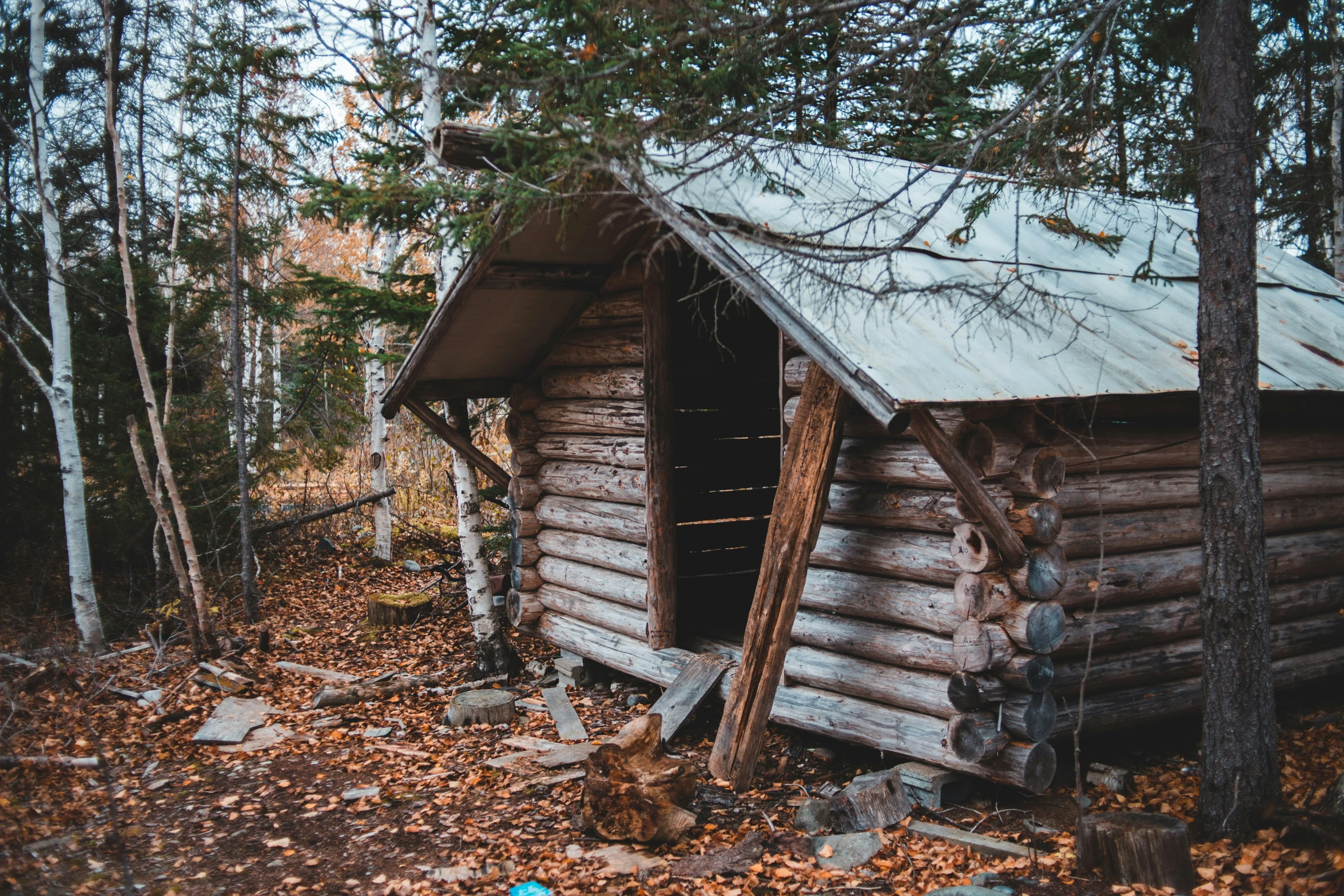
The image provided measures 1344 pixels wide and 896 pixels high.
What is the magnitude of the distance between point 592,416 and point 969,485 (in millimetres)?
4178

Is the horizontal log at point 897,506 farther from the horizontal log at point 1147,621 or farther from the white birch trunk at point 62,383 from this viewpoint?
the white birch trunk at point 62,383

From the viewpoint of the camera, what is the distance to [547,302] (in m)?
7.97

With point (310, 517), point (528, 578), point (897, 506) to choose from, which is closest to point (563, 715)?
point (528, 578)

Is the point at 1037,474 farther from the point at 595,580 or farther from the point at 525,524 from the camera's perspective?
the point at 525,524

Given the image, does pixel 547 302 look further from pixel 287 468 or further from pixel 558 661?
pixel 287 468

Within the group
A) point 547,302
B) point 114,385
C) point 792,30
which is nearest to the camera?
point 792,30

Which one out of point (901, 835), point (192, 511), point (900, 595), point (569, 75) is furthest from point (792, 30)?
point (192, 511)

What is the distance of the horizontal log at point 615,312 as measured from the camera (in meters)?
7.55

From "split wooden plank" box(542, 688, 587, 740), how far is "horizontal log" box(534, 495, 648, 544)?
1486 mm

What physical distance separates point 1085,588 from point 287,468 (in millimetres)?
11065

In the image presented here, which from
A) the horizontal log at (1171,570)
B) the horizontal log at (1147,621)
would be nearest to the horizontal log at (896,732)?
the horizontal log at (1147,621)

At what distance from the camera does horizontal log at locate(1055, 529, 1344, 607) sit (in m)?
5.55

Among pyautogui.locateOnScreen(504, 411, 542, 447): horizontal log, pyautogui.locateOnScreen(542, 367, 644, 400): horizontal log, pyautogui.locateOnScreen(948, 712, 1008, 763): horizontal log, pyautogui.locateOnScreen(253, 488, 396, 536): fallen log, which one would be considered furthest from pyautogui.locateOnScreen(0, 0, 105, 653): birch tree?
pyautogui.locateOnScreen(948, 712, 1008, 763): horizontal log

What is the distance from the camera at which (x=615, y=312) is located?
306 inches
